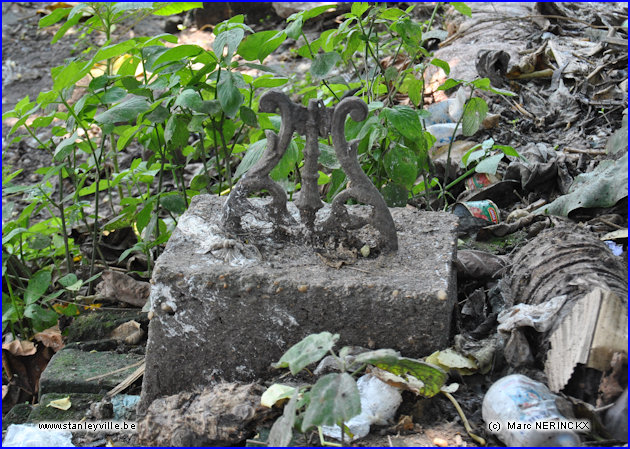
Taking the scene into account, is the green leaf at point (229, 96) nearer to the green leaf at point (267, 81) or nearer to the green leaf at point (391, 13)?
the green leaf at point (267, 81)

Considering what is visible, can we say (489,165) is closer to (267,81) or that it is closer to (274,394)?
(267,81)

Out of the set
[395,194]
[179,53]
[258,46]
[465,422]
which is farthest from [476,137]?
[465,422]

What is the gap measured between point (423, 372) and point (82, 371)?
124cm

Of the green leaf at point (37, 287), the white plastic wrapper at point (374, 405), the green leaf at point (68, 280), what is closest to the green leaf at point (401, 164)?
the white plastic wrapper at point (374, 405)

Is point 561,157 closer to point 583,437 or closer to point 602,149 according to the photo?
point 602,149

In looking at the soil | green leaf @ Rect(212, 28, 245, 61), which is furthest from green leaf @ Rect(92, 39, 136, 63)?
the soil

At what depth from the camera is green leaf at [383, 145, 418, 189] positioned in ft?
8.31

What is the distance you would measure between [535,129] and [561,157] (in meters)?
0.50

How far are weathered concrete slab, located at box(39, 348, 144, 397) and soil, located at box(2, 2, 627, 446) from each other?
1.27 ft

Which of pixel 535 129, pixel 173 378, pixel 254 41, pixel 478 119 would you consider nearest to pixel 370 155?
pixel 478 119

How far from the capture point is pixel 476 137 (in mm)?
3738

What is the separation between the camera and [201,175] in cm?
304

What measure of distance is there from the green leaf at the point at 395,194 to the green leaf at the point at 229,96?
722mm

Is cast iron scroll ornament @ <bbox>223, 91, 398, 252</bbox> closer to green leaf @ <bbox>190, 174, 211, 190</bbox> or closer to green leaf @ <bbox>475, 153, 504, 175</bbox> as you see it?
green leaf @ <bbox>475, 153, 504, 175</bbox>
